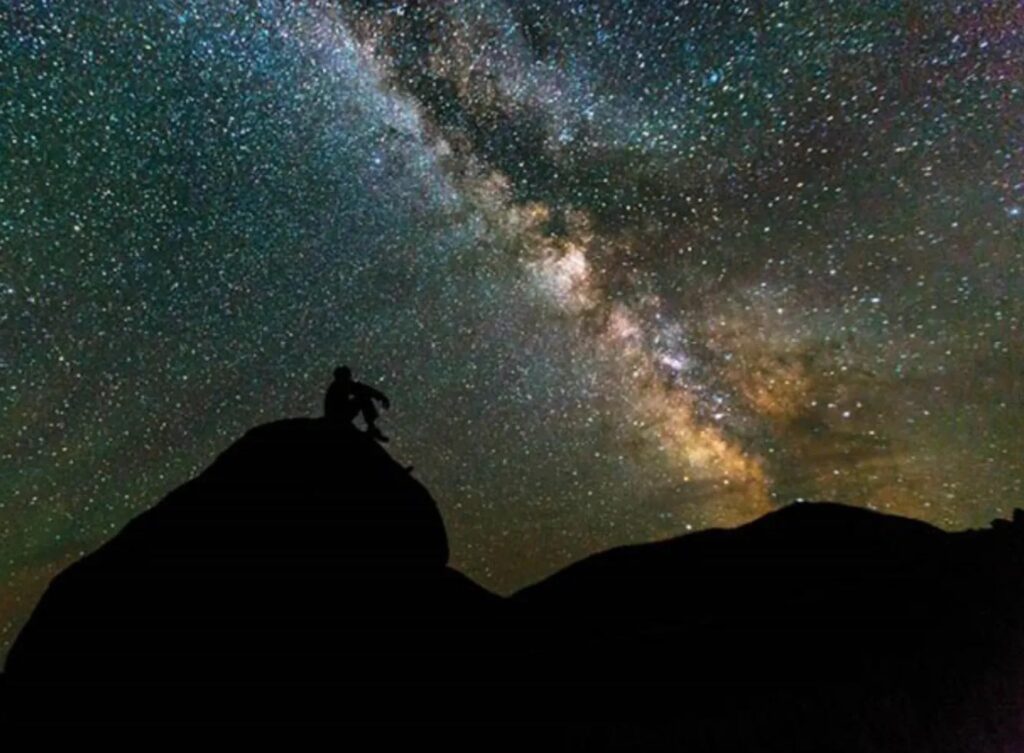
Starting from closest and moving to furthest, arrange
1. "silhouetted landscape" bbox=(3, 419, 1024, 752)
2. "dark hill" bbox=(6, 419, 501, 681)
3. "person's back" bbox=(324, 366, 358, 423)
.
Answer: "silhouetted landscape" bbox=(3, 419, 1024, 752), "dark hill" bbox=(6, 419, 501, 681), "person's back" bbox=(324, 366, 358, 423)

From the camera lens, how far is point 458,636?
424 inches

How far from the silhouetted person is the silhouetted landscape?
1.20 feet

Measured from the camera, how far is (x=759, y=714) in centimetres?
837

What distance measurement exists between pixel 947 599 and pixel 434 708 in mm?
6873

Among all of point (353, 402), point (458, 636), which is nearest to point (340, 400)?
point (353, 402)

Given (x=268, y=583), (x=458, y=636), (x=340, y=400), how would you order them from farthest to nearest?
(x=340, y=400)
(x=458, y=636)
(x=268, y=583)

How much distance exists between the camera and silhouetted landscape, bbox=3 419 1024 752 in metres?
8.54

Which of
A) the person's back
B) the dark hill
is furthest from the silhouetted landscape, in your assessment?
the person's back

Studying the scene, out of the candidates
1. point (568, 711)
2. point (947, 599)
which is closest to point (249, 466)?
point (568, 711)

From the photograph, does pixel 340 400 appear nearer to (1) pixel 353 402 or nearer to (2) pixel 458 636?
(1) pixel 353 402

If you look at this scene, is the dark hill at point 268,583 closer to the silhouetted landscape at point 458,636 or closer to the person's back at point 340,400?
the silhouetted landscape at point 458,636

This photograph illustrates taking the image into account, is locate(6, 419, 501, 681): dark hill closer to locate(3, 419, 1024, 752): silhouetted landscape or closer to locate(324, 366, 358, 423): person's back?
locate(3, 419, 1024, 752): silhouetted landscape

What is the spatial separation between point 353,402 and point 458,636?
4.37m

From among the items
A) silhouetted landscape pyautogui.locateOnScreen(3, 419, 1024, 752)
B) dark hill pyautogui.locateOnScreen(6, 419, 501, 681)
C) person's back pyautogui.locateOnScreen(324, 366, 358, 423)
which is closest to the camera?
silhouetted landscape pyautogui.locateOnScreen(3, 419, 1024, 752)
